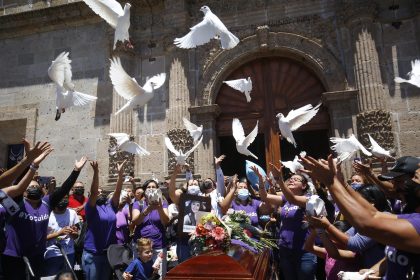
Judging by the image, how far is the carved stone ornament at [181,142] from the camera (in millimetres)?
9891

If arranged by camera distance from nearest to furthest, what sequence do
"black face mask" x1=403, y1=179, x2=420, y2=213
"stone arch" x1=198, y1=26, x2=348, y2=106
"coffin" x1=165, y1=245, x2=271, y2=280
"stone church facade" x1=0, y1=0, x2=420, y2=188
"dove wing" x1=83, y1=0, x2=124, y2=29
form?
"black face mask" x1=403, y1=179, x2=420, y2=213, "coffin" x1=165, y1=245, x2=271, y2=280, "dove wing" x1=83, y1=0, x2=124, y2=29, "stone church facade" x1=0, y1=0, x2=420, y2=188, "stone arch" x1=198, y1=26, x2=348, y2=106

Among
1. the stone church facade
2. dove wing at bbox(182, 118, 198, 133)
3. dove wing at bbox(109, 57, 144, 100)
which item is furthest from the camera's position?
the stone church facade

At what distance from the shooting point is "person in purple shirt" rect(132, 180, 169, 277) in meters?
5.39

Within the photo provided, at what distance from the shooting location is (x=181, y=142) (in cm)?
994

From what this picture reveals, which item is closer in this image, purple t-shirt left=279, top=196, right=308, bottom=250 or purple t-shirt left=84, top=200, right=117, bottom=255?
purple t-shirt left=279, top=196, right=308, bottom=250

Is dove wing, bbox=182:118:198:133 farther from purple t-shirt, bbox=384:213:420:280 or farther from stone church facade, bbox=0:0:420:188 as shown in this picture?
purple t-shirt, bbox=384:213:420:280

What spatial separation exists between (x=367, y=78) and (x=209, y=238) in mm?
7325

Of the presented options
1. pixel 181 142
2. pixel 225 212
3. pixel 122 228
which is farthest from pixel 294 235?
pixel 181 142

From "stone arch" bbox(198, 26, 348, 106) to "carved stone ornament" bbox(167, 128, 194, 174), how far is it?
104cm

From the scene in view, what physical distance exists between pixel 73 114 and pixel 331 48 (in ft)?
26.0

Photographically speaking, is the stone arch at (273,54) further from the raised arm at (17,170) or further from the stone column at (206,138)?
the raised arm at (17,170)

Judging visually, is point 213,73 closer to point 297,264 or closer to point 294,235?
point 294,235

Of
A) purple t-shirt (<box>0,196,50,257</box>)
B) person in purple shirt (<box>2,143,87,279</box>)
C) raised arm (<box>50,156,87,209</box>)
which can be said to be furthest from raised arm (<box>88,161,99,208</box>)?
purple t-shirt (<box>0,196,50,257</box>)

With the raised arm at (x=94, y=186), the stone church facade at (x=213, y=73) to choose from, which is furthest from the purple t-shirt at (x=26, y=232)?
the stone church facade at (x=213, y=73)
